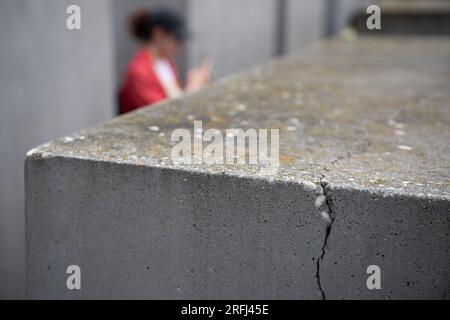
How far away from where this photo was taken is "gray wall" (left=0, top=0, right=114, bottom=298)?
3.27 m

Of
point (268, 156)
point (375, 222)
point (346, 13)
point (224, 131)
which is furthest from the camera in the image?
point (346, 13)

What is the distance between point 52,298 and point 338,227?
1014mm

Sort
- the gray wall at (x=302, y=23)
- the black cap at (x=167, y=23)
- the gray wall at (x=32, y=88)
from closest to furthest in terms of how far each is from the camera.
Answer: the gray wall at (x=32, y=88), the black cap at (x=167, y=23), the gray wall at (x=302, y=23)

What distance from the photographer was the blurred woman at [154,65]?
4.11m

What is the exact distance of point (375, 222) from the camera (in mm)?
1803

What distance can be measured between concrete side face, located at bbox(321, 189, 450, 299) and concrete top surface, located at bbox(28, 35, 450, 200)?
0.14 ft

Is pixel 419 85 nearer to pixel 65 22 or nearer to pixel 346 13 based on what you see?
pixel 65 22

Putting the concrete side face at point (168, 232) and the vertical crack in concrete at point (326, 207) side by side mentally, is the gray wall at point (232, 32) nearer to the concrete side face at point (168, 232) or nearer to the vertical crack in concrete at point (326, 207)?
the concrete side face at point (168, 232)

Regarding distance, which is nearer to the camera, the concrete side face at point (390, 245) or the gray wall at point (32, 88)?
the concrete side face at point (390, 245)

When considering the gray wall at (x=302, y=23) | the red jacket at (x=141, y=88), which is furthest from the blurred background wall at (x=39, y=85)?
the gray wall at (x=302, y=23)

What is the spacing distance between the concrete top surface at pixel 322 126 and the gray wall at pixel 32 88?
86 centimetres
